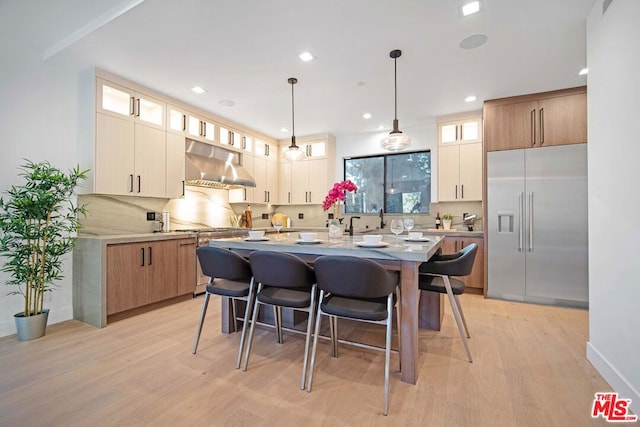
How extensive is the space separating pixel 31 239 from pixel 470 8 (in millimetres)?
4170

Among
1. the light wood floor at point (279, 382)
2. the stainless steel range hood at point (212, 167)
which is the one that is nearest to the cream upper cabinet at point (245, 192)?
the stainless steel range hood at point (212, 167)

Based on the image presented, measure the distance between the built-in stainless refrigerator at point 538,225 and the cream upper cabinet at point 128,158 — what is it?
440 cm

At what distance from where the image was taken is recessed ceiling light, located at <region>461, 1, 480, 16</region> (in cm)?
213

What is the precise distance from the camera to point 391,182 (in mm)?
5418

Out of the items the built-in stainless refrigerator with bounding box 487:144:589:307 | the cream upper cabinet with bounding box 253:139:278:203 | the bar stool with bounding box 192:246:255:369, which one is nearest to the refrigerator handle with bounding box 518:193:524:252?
the built-in stainless refrigerator with bounding box 487:144:589:307

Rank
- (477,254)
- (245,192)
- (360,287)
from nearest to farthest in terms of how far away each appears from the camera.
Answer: (360,287), (477,254), (245,192)

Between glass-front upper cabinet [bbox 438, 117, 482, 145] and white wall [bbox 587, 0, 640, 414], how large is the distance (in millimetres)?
2204

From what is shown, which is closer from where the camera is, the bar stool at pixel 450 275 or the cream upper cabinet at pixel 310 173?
the bar stool at pixel 450 275

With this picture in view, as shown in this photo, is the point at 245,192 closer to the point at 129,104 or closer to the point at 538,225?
the point at 129,104

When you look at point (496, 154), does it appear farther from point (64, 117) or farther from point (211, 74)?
point (64, 117)

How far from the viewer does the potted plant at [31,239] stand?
100 inches

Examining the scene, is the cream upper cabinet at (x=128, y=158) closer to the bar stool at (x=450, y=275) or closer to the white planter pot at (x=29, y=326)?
the white planter pot at (x=29, y=326)

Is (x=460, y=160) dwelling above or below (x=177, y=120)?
below

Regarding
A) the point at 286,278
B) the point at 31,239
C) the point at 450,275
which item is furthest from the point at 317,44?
the point at 31,239
